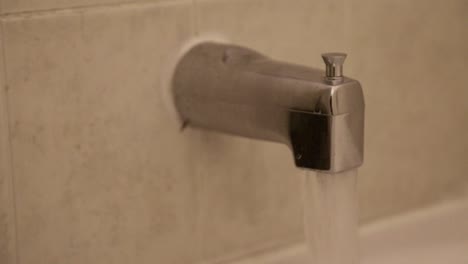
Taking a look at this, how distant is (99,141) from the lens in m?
0.63

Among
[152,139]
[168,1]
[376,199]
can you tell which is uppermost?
[168,1]

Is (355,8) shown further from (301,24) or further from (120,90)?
(120,90)

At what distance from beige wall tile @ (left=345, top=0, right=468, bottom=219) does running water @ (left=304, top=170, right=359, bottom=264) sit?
0.22 meters

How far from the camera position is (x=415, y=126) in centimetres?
89

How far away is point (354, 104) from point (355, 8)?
0.81 ft

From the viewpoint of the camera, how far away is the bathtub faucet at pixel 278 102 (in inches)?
22.4

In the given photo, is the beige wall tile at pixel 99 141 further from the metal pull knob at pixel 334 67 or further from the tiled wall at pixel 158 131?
the metal pull knob at pixel 334 67

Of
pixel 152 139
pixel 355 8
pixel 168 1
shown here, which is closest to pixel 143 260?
pixel 152 139

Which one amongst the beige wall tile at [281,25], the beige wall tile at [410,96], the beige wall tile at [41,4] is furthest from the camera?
the beige wall tile at [410,96]

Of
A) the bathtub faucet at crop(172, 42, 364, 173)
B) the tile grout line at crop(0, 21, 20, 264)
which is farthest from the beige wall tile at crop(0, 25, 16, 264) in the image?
the bathtub faucet at crop(172, 42, 364, 173)

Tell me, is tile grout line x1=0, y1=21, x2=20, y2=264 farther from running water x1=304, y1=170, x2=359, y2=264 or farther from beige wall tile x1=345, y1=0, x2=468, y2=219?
beige wall tile x1=345, y1=0, x2=468, y2=219

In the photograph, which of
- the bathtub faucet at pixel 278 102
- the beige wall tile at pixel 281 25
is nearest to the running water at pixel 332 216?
the bathtub faucet at pixel 278 102

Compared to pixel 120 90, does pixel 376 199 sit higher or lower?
lower

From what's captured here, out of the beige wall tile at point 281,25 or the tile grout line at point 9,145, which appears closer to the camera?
the tile grout line at point 9,145
